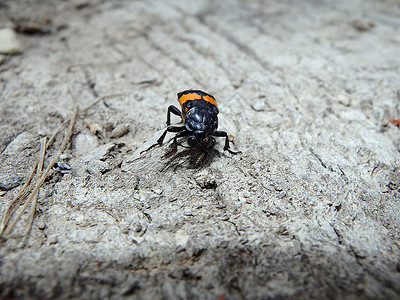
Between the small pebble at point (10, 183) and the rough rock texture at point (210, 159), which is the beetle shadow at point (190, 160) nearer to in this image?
the rough rock texture at point (210, 159)

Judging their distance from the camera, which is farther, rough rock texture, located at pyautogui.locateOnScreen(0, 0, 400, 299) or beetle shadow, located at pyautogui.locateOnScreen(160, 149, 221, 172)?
beetle shadow, located at pyautogui.locateOnScreen(160, 149, 221, 172)

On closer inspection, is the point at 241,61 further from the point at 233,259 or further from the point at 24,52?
the point at 24,52

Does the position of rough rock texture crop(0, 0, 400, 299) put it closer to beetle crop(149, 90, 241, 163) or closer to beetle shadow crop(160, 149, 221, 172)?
beetle shadow crop(160, 149, 221, 172)

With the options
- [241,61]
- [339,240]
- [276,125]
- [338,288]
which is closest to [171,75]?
[241,61]

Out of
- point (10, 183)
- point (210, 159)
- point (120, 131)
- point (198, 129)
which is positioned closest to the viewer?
point (10, 183)

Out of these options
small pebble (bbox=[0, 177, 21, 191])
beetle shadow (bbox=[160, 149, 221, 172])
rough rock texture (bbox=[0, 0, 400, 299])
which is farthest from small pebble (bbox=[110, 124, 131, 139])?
small pebble (bbox=[0, 177, 21, 191])

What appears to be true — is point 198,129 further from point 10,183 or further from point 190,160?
point 10,183

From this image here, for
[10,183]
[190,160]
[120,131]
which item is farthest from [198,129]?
[10,183]
